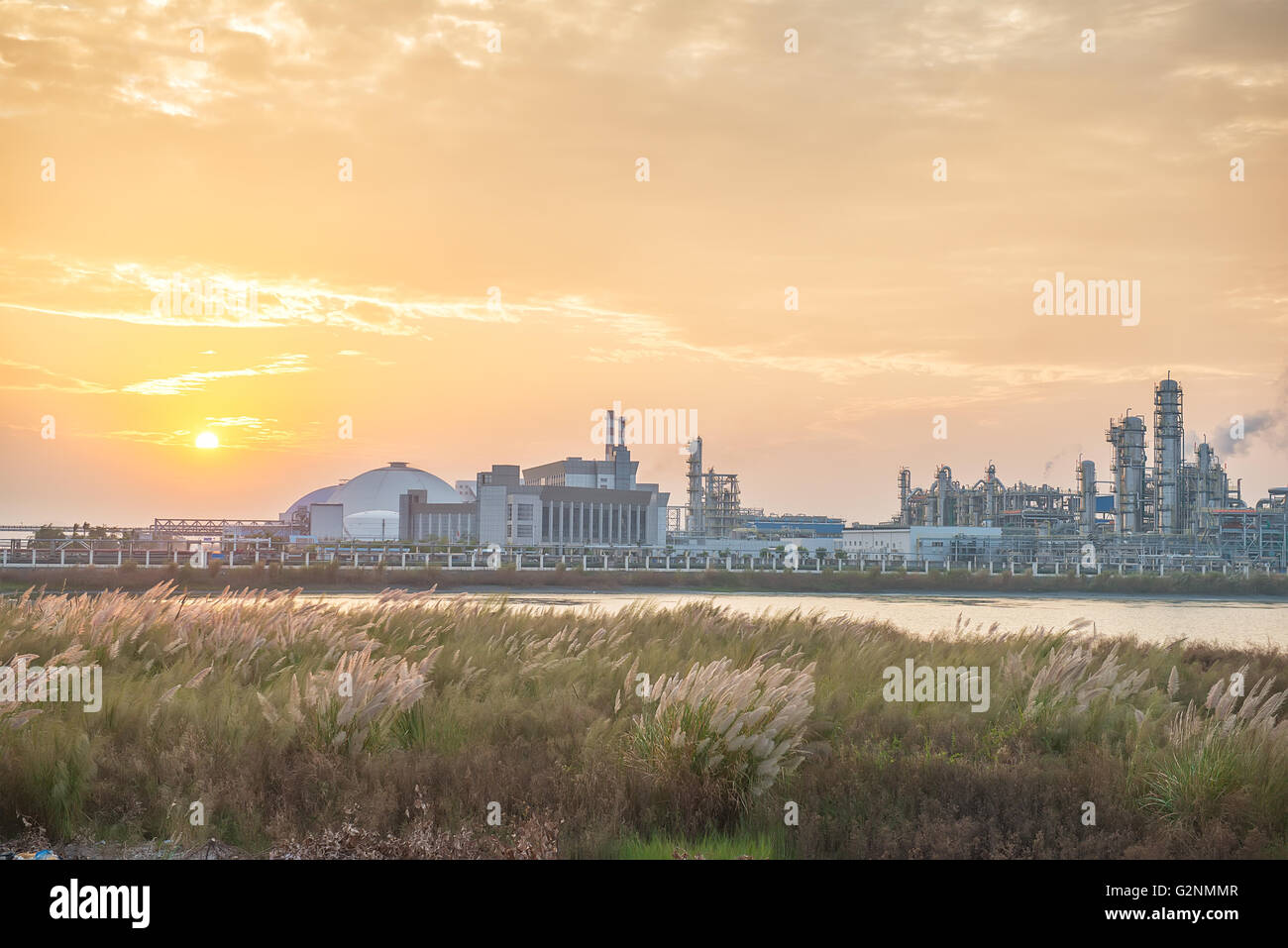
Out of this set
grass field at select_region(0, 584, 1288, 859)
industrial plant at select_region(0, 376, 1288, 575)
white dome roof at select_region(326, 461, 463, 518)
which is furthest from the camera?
white dome roof at select_region(326, 461, 463, 518)

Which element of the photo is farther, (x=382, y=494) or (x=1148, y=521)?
(x=382, y=494)

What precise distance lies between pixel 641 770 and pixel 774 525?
117 meters

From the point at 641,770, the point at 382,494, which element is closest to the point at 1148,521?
the point at 641,770

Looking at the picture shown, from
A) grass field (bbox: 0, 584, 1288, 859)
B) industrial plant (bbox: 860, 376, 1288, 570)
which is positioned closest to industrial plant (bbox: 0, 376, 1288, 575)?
industrial plant (bbox: 860, 376, 1288, 570)

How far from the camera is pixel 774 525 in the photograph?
124 m

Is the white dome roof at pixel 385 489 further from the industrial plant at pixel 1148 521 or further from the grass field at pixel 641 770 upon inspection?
the grass field at pixel 641 770

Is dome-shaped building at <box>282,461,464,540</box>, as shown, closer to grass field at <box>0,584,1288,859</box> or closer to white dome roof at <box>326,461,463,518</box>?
white dome roof at <box>326,461,463,518</box>

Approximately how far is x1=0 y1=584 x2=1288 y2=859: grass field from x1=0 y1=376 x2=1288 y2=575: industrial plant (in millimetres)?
42630

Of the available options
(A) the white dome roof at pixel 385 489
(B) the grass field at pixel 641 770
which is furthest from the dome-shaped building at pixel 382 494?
(B) the grass field at pixel 641 770

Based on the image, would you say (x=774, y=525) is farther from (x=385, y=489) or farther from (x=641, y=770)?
(x=641, y=770)

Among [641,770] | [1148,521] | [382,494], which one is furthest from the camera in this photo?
[382,494]

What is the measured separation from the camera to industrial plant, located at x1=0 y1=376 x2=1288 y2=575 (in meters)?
70.6
